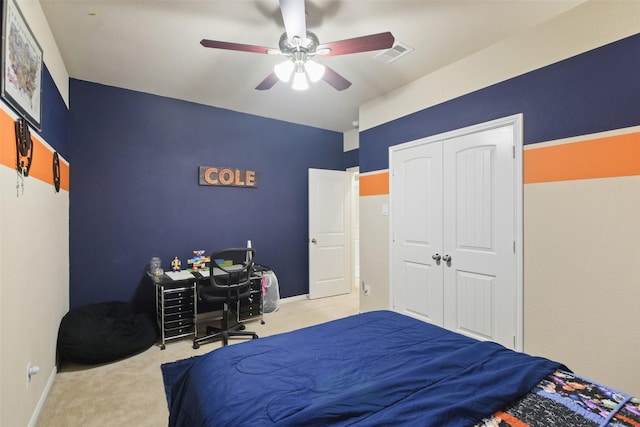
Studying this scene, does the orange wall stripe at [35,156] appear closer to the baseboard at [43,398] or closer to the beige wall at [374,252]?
the baseboard at [43,398]

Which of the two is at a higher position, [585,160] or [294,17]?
[294,17]

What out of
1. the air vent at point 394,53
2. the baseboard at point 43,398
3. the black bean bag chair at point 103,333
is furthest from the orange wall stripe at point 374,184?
the baseboard at point 43,398

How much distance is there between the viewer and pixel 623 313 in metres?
1.96

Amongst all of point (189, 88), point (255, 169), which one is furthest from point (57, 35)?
point (255, 169)

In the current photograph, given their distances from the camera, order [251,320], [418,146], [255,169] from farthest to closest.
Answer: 1. [255,169]
2. [251,320]
3. [418,146]

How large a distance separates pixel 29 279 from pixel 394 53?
3.25 m

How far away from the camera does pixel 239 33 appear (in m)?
2.42

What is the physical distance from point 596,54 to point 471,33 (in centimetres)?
85

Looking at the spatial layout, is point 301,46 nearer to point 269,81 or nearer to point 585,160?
point 269,81

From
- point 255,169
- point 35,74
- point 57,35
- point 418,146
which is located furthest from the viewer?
point 255,169

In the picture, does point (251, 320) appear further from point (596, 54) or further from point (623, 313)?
point (596, 54)

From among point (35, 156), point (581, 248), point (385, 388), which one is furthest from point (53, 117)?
point (581, 248)

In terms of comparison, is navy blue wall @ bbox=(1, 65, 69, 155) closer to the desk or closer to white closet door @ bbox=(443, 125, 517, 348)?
the desk

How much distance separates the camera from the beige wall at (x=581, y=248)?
1956 millimetres
